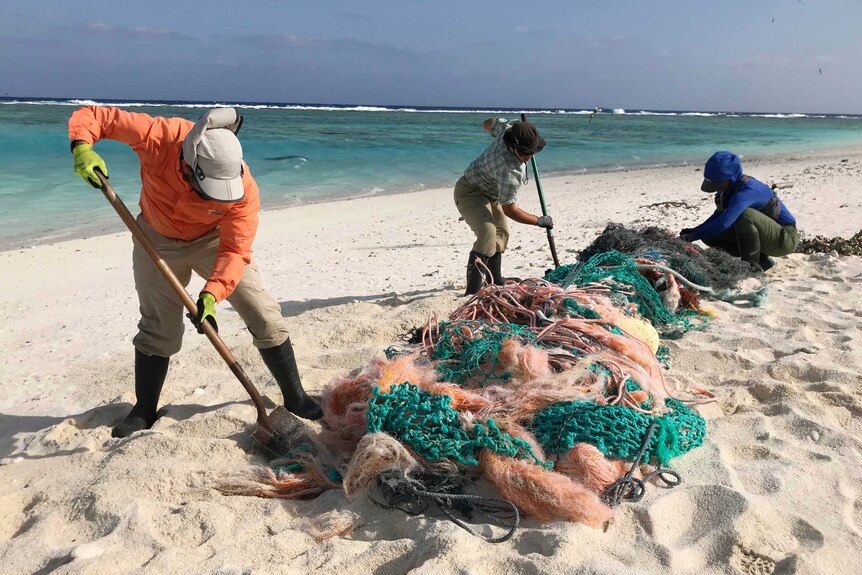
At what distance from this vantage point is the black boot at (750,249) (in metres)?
5.25

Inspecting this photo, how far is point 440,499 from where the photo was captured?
97.7 inches

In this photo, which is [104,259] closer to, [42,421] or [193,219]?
[42,421]

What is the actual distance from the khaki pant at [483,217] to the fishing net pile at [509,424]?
1.60m

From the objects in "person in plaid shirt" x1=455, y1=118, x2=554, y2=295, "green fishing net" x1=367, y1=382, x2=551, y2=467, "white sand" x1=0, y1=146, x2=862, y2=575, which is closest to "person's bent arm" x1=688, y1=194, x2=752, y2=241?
"white sand" x1=0, y1=146, x2=862, y2=575

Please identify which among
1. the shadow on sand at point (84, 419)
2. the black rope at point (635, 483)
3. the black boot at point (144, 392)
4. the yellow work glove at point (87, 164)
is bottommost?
the shadow on sand at point (84, 419)

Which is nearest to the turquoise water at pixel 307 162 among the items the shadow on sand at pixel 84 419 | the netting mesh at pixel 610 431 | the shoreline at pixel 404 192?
the shoreline at pixel 404 192

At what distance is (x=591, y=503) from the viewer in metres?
2.34

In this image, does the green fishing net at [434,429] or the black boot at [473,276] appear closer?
the green fishing net at [434,429]

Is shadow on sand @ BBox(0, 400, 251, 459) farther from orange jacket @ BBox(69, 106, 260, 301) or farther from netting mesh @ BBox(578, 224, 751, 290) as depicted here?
netting mesh @ BBox(578, 224, 751, 290)

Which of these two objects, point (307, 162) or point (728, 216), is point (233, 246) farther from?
point (307, 162)

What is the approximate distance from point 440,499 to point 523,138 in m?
3.08

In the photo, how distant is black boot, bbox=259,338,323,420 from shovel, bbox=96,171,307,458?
0.78 feet

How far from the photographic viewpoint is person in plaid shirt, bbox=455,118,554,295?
16.0 feet

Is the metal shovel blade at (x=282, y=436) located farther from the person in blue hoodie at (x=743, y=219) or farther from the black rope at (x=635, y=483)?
the person in blue hoodie at (x=743, y=219)
